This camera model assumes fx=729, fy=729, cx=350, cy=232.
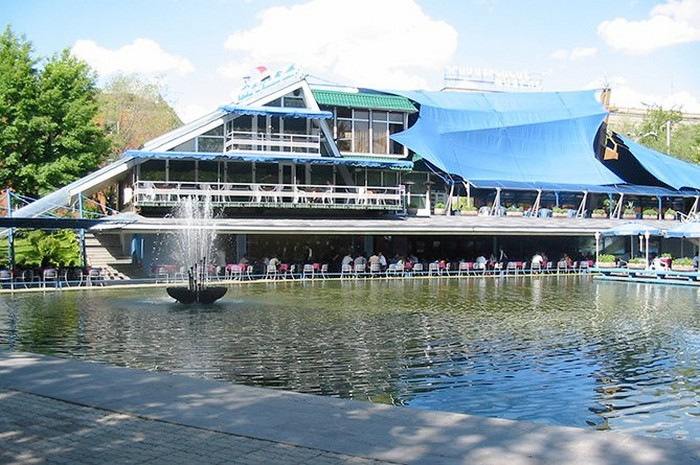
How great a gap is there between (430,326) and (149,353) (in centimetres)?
723

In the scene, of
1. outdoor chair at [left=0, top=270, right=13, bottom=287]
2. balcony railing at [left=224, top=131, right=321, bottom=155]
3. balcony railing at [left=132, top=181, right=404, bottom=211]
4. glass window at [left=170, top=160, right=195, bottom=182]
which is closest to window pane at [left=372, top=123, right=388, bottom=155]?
balcony railing at [left=132, top=181, right=404, bottom=211]

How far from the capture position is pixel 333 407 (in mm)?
8797

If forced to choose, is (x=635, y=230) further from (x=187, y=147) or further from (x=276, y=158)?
(x=187, y=147)

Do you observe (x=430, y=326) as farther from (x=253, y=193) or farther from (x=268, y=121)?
(x=268, y=121)

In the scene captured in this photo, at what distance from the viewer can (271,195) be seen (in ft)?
115

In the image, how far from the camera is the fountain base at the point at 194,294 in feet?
73.0

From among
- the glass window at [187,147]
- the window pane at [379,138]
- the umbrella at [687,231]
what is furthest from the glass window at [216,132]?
the umbrella at [687,231]

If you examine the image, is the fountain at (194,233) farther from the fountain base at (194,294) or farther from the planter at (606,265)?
the planter at (606,265)

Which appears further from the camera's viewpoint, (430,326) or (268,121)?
(268,121)

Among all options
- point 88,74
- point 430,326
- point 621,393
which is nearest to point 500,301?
point 430,326

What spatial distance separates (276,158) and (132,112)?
25779 mm

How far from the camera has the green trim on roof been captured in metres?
39.7

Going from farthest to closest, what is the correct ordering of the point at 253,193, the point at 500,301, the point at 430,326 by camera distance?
the point at 253,193 < the point at 500,301 < the point at 430,326

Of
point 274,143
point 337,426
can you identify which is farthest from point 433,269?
point 337,426
